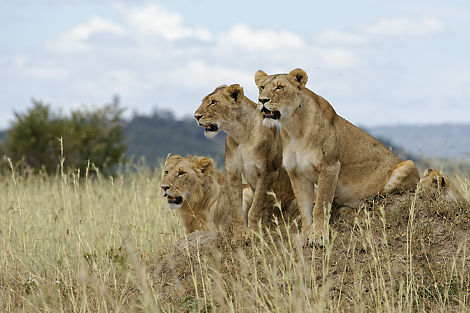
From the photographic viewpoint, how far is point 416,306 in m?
5.77

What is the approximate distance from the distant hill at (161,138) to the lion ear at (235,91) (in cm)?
4360

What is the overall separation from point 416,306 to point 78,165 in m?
15.7

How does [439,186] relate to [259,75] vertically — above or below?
below

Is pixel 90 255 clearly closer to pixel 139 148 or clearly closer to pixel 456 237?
pixel 456 237

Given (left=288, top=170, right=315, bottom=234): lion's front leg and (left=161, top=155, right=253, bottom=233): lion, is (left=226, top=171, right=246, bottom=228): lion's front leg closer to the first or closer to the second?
(left=161, top=155, right=253, bottom=233): lion

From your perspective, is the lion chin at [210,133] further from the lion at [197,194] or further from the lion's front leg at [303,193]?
the lion's front leg at [303,193]

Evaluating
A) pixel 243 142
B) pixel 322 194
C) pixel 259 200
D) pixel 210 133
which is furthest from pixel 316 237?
pixel 210 133

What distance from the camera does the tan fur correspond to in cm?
722

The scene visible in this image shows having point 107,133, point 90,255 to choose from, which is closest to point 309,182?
point 90,255

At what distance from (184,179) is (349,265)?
2.35m

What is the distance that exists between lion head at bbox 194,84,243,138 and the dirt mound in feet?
4.05

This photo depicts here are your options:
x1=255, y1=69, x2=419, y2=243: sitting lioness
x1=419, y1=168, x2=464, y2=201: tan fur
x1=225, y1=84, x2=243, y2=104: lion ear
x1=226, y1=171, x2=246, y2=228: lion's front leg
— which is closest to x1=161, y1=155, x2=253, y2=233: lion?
x1=226, y1=171, x2=246, y2=228: lion's front leg

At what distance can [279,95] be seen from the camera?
21.4 ft

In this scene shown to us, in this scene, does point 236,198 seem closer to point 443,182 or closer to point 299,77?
point 299,77
